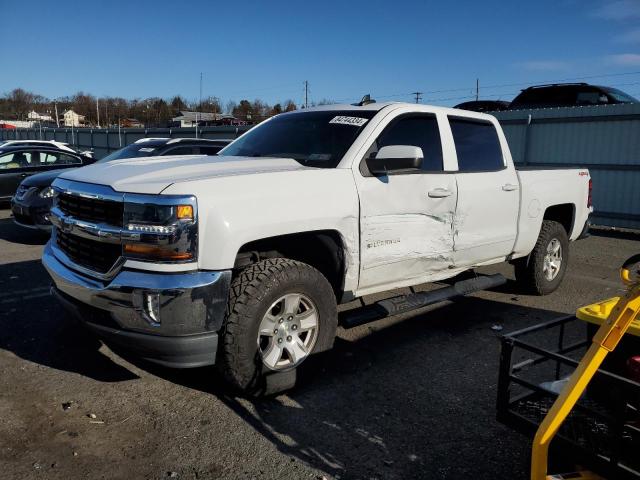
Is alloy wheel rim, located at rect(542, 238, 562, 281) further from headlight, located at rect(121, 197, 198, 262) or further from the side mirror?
headlight, located at rect(121, 197, 198, 262)

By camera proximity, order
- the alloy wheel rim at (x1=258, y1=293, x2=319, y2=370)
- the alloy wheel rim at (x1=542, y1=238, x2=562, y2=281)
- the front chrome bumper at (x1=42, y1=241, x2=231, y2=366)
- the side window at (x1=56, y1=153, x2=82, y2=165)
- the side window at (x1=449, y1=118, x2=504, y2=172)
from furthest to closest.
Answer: the side window at (x1=56, y1=153, x2=82, y2=165), the alloy wheel rim at (x1=542, y1=238, x2=562, y2=281), the side window at (x1=449, y1=118, x2=504, y2=172), the alloy wheel rim at (x1=258, y1=293, x2=319, y2=370), the front chrome bumper at (x1=42, y1=241, x2=231, y2=366)

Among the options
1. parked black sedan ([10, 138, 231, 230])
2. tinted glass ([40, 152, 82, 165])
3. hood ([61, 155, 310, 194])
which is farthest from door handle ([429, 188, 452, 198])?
tinted glass ([40, 152, 82, 165])

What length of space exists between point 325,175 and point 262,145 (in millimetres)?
1140

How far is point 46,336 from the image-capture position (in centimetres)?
465

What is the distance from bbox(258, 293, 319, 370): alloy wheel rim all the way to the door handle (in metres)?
1.42

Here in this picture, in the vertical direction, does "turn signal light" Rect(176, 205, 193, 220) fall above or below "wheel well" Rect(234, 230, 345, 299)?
above

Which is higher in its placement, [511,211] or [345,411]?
[511,211]

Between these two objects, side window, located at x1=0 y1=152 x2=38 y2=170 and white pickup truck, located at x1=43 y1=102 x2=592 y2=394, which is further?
side window, located at x1=0 y1=152 x2=38 y2=170

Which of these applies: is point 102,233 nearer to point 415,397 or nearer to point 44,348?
point 44,348

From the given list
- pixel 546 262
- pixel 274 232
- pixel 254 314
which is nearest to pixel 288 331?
pixel 254 314

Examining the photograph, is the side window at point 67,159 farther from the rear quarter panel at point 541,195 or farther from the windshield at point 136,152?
the rear quarter panel at point 541,195

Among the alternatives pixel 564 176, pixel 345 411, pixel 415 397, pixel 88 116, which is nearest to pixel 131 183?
pixel 345 411

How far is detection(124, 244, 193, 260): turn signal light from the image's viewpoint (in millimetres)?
3096

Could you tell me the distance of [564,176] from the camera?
19.6 feet
